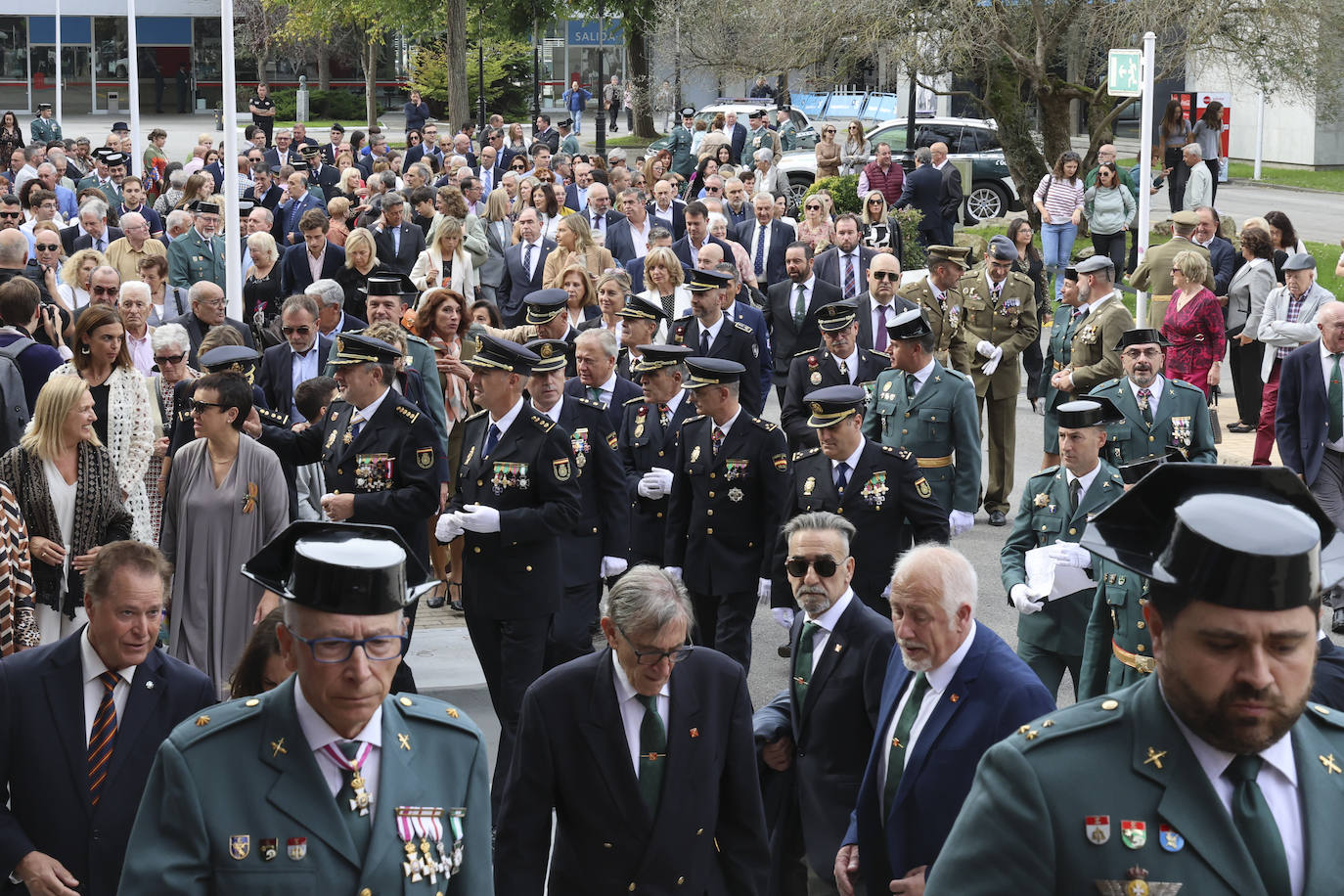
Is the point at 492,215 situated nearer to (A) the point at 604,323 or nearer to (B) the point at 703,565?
(A) the point at 604,323

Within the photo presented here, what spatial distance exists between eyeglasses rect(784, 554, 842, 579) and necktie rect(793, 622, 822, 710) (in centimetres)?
19

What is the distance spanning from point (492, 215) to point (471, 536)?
10.8 metres

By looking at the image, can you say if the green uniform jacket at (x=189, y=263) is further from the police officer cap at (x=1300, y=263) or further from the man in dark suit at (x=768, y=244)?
the police officer cap at (x=1300, y=263)

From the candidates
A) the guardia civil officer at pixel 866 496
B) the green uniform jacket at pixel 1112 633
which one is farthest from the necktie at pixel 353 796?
the guardia civil officer at pixel 866 496

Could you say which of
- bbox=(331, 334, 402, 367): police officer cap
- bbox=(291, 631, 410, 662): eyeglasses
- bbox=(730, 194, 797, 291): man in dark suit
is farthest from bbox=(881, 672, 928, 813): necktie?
bbox=(730, 194, 797, 291): man in dark suit

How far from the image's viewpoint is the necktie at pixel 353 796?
3.37 m

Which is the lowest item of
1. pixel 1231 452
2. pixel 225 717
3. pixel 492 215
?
pixel 1231 452

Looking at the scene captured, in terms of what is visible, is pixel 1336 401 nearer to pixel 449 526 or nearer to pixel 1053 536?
pixel 1053 536

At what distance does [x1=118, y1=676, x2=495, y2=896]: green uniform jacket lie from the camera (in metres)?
3.26

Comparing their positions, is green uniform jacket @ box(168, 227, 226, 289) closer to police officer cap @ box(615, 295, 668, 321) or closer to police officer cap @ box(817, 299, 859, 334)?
police officer cap @ box(615, 295, 668, 321)

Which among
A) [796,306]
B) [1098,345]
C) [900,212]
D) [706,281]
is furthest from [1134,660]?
[900,212]

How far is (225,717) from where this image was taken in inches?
134

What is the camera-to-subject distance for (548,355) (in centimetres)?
899

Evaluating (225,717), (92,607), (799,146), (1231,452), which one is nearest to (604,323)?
(1231,452)
